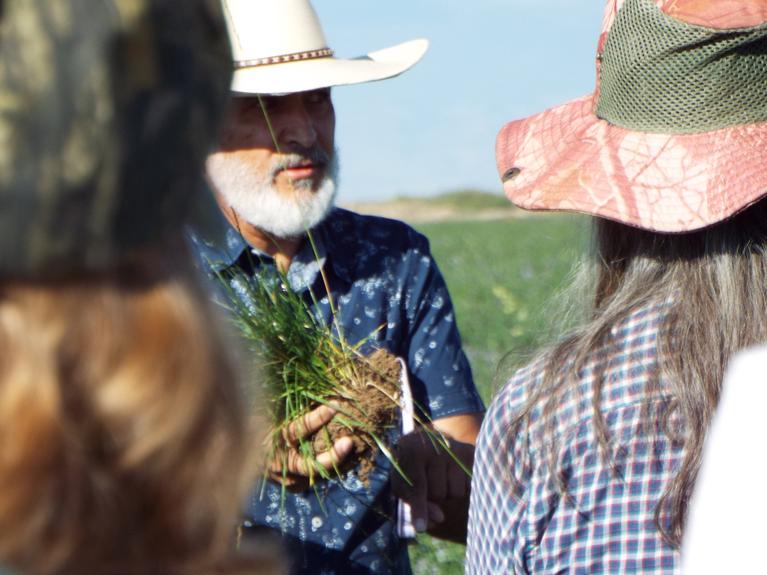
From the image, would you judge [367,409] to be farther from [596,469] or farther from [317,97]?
[317,97]

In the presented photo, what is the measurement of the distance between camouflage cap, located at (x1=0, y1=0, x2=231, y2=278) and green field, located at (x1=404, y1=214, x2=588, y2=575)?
1496mm

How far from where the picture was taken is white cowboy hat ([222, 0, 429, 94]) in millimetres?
3340

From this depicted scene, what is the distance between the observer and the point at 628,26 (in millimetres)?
2199

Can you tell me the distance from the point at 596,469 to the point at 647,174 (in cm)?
54

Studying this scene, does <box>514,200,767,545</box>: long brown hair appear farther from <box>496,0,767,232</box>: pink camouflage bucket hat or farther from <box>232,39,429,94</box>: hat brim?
<box>232,39,429,94</box>: hat brim

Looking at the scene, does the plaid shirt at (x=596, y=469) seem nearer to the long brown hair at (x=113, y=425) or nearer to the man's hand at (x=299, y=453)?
the man's hand at (x=299, y=453)

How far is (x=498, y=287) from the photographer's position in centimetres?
1448

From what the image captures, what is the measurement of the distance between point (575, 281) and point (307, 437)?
2.21 feet

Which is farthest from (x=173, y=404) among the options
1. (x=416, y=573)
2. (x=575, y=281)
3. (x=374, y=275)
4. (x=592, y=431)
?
(x=416, y=573)

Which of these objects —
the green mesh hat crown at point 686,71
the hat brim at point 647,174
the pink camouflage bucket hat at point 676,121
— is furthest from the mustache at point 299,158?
the green mesh hat crown at point 686,71

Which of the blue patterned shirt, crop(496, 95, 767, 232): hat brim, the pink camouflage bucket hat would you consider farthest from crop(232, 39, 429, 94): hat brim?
the pink camouflage bucket hat

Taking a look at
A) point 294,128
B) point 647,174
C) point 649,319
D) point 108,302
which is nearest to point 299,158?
point 294,128

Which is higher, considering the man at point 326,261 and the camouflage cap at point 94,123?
the camouflage cap at point 94,123

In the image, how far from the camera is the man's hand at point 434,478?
115 inches
